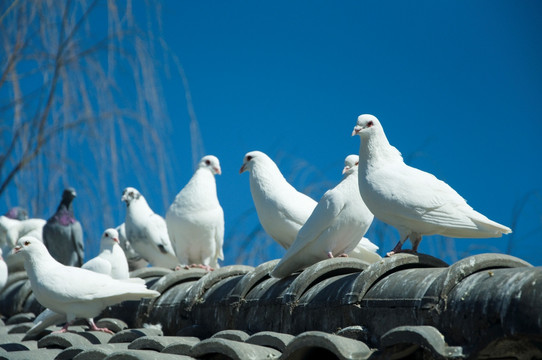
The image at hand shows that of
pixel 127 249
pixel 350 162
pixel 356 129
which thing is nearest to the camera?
pixel 356 129

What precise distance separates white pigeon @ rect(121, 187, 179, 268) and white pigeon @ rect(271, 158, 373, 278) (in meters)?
4.96

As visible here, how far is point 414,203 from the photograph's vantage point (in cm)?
541

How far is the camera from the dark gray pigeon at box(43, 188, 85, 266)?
10.9 meters

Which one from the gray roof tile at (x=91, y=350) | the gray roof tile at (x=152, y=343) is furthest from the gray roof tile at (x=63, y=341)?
the gray roof tile at (x=152, y=343)

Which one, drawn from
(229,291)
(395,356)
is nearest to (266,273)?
(229,291)

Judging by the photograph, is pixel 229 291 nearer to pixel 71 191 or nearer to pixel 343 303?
pixel 343 303

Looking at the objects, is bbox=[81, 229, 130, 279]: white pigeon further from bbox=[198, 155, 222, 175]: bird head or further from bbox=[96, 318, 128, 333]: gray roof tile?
bbox=[198, 155, 222, 175]: bird head

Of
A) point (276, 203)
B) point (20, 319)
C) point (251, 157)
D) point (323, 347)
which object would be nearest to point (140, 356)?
point (323, 347)

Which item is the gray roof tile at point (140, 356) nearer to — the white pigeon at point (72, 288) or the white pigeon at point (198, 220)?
the white pigeon at point (72, 288)

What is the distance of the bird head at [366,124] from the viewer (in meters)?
5.97

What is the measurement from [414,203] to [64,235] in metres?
6.80

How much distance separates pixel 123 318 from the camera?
8.12 meters

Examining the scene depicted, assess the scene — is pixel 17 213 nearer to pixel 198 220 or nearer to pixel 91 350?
pixel 198 220

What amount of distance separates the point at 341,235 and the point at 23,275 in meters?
6.70
